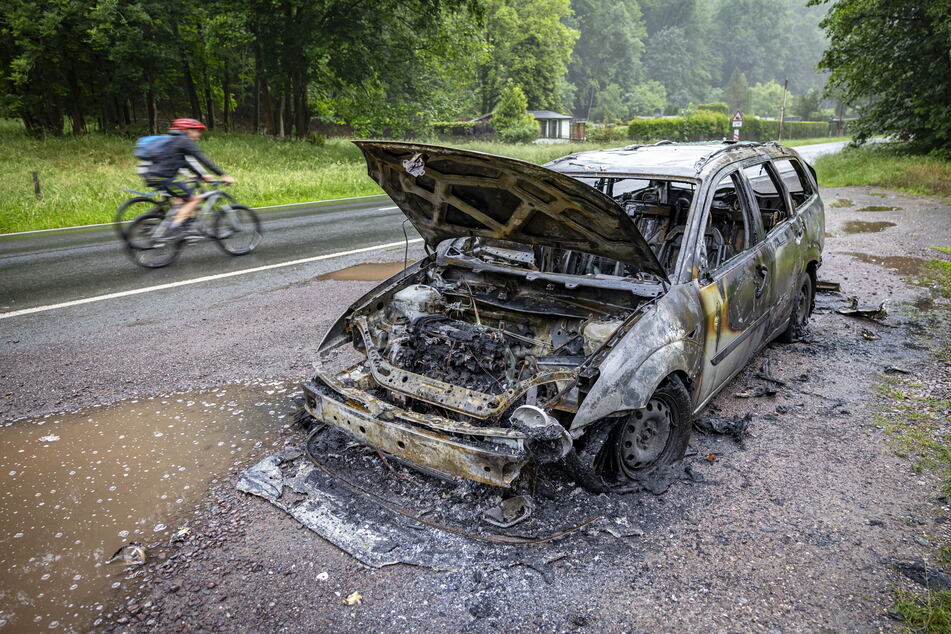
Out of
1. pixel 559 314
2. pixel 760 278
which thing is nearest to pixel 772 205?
pixel 760 278

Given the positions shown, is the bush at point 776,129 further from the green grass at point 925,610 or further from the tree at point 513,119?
the green grass at point 925,610

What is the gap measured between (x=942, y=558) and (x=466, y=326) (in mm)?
2710

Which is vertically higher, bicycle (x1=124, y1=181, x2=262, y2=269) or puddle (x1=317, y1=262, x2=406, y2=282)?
bicycle (x1=124, y1=181, x2=262, y2=269)

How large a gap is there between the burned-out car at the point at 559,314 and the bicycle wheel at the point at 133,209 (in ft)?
19.3

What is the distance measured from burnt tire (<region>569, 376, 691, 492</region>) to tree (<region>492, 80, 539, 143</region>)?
44454mm

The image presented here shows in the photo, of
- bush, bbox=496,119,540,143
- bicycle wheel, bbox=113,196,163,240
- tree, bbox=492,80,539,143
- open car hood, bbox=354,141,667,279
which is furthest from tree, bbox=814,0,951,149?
tree, bbox=492,80,539,143

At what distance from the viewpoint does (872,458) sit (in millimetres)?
3762

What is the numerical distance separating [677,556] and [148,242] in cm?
833

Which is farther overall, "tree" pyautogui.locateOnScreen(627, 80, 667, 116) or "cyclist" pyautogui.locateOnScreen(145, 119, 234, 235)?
"tree" pyautogui.locateOnScreen(627, 80, 667, 116)

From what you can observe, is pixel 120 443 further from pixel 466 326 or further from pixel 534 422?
pixel 534 422

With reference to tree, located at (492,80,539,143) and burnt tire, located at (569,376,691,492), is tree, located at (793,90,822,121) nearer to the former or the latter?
tree, located at (492,80,539,143)

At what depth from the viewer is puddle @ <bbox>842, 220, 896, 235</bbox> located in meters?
10.9

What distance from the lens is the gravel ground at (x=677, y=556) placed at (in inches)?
100

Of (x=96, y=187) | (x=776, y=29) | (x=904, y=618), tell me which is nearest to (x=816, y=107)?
(x=776, y=29)
